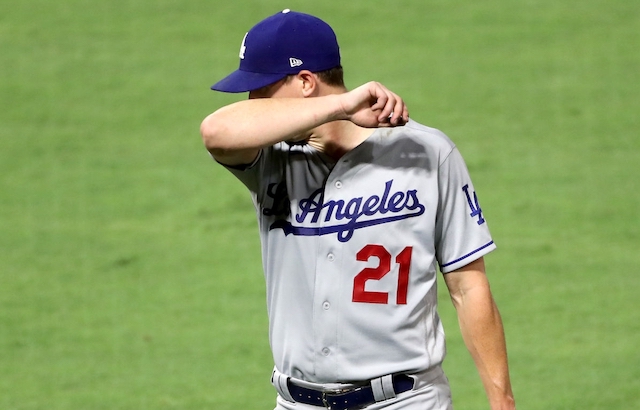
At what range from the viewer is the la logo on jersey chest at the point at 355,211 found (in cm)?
265

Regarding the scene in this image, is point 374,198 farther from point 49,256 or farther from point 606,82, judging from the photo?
point 606,82

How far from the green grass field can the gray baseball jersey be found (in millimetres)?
2622

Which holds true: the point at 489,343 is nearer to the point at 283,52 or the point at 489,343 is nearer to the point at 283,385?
the point at 283,385

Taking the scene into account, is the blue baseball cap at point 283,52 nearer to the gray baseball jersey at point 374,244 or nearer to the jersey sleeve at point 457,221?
the gray baseball jersey at point 374,244

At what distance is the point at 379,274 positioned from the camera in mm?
2660

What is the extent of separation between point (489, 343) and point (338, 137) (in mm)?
640

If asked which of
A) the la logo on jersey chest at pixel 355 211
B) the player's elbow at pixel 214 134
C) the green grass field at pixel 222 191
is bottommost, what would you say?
the green grass field at pixel 222 191

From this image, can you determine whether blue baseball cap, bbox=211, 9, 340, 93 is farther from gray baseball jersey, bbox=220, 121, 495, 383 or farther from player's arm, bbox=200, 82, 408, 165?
gray baseball jersey, bbox=220, 121, 495, 383

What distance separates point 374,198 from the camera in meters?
2.67

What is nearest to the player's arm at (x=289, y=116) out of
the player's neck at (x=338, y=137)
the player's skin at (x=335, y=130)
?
the player's skin at (x=335, y=130)

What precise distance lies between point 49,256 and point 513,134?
11.3ft

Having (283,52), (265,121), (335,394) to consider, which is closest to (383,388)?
(335,394)

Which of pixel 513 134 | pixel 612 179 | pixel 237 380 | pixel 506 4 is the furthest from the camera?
pixel 506 4

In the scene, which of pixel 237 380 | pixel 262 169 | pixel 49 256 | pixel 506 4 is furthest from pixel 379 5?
pixel 262 169
